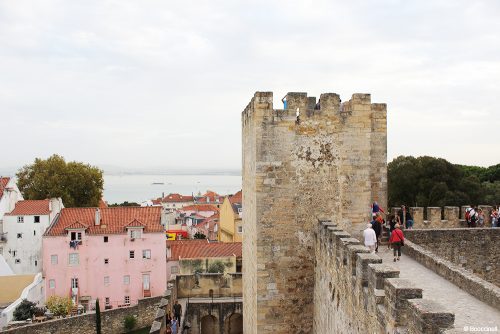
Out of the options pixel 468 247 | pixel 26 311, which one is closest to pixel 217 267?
pixel 26 311

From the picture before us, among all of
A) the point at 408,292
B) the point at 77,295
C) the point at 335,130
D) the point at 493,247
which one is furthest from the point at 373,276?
the point at 77,295

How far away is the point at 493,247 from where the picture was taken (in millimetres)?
15164

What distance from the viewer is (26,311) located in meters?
31.5

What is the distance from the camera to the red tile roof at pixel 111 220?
37812mm

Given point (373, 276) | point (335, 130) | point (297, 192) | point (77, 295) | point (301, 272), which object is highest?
point (335, 130)

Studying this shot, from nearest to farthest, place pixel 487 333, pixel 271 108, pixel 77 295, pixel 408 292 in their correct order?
pixel 408 292, pixel 487 333, pixel 271 108, pixel 77 295

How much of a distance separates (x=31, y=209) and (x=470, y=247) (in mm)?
36372

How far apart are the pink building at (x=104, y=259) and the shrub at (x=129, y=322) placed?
5.21 metres

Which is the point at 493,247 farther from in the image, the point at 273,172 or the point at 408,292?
the point at 408,292

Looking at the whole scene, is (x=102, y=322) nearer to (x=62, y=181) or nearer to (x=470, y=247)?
(x=62, y=181)

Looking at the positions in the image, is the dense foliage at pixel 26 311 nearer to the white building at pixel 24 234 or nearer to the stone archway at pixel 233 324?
the white building at pixel 24 234

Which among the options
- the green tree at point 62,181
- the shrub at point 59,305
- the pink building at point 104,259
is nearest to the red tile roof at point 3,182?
the green tree at point 62,181

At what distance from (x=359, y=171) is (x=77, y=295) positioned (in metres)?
30.9

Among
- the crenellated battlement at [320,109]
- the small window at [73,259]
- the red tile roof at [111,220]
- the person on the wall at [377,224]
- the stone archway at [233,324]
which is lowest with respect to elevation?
the stone archway at [233,324]
